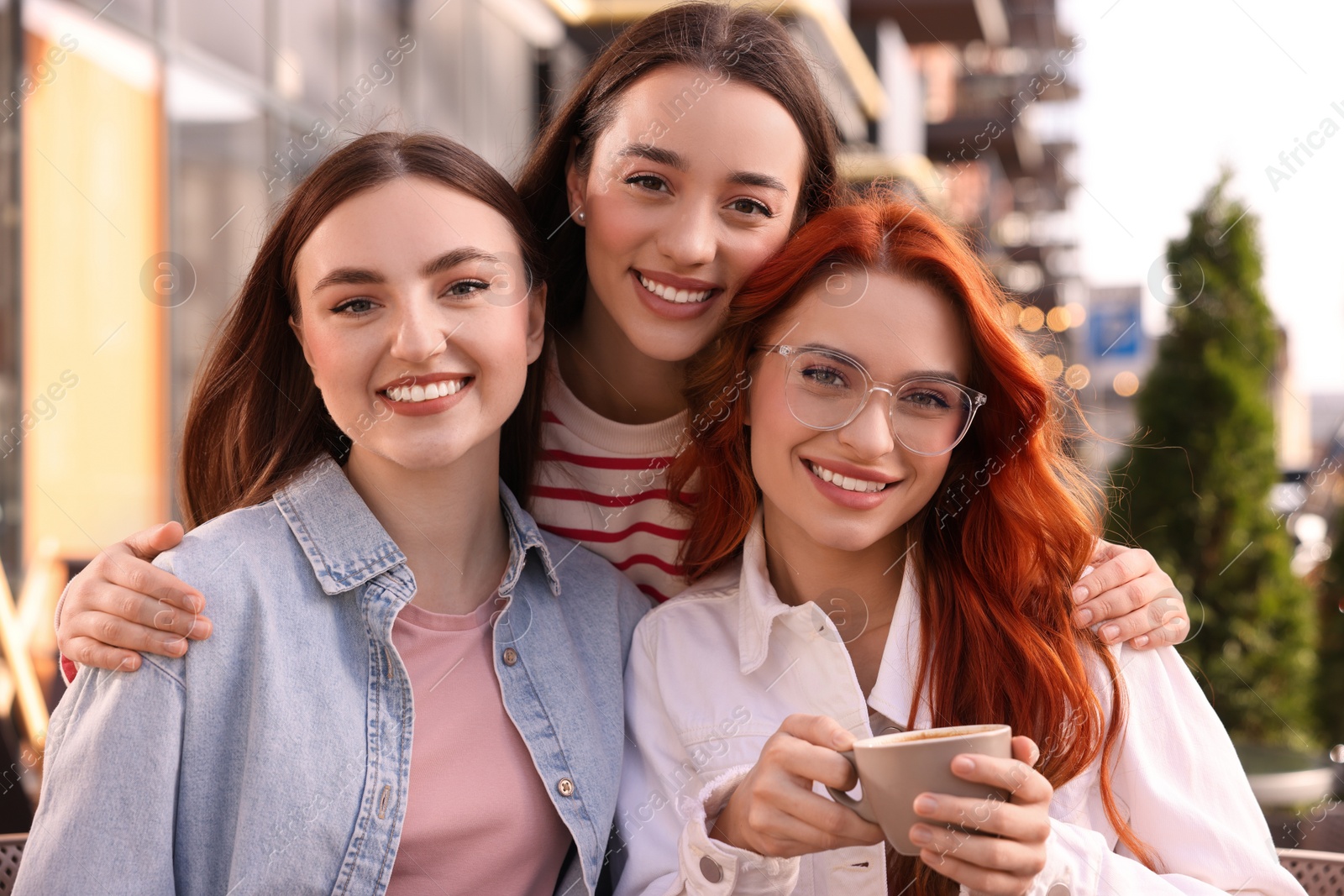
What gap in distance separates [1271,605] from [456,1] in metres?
6.90

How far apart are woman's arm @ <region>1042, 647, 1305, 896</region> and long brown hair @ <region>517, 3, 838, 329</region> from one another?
48.7 inches

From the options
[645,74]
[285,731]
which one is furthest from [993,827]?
[645,74]

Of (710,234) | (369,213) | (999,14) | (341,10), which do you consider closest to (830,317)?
(710,234)

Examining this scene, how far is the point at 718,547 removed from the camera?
244 centimetres

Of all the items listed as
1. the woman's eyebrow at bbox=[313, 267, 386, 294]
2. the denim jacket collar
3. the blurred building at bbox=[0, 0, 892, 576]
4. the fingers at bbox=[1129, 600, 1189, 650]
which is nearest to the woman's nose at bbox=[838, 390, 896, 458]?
the fingers at bbox=[1129, 600, 1189, 650]

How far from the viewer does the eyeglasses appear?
2.03m

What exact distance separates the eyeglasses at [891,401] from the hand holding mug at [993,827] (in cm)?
70

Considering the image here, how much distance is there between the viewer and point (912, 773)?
1.39 m

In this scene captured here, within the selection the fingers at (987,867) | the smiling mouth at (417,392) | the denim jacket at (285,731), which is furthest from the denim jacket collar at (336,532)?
the fingers at (987,867)

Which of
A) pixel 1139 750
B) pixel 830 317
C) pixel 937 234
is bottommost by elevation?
pixel 1139 750

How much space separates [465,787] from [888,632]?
2.73 feet

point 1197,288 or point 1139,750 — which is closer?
point 1139,750

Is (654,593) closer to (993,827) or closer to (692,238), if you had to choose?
(692,238)

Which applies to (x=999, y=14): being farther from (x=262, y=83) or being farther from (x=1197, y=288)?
(x=262, y=83)
